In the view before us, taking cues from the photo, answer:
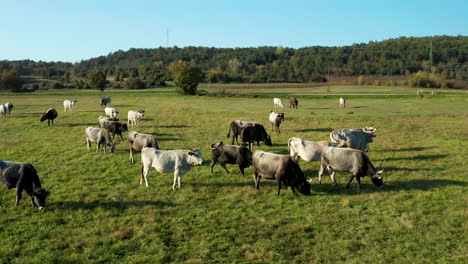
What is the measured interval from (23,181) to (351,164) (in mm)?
11300

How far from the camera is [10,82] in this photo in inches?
3378

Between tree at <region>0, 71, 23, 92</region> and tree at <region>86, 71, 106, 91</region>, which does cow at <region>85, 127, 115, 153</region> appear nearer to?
tree at <region>86, 71, 106, 91</region>

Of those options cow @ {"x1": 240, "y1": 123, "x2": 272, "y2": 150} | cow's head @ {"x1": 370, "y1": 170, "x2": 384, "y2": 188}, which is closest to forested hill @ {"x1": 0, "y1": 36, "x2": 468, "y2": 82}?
cow @ {"x1": 240, "y1": 123, "x2": 272, "y2": 150}

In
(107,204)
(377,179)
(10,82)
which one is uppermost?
(10,82)

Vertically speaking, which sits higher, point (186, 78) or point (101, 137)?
point (186, 78)

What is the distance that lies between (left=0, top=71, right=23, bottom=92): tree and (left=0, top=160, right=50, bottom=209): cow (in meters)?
89.9

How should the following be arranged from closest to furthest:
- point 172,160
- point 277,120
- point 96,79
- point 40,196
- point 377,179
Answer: point 40,196
point 377,179
point 172,160
point 277,120
point 96,79

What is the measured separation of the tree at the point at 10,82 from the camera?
84.8 m

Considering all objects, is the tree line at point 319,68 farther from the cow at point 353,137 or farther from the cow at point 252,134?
the cow at point 353,137

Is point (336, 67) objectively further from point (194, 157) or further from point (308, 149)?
point (194, 157)

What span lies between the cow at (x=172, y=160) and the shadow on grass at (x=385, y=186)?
470 centimetres

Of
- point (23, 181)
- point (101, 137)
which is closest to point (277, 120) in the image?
point (101, 137)

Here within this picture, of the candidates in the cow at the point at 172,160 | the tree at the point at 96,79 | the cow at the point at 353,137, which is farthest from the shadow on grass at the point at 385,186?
the tree at the point at 96,79

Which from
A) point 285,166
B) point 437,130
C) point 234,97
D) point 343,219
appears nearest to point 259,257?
point 343,219
